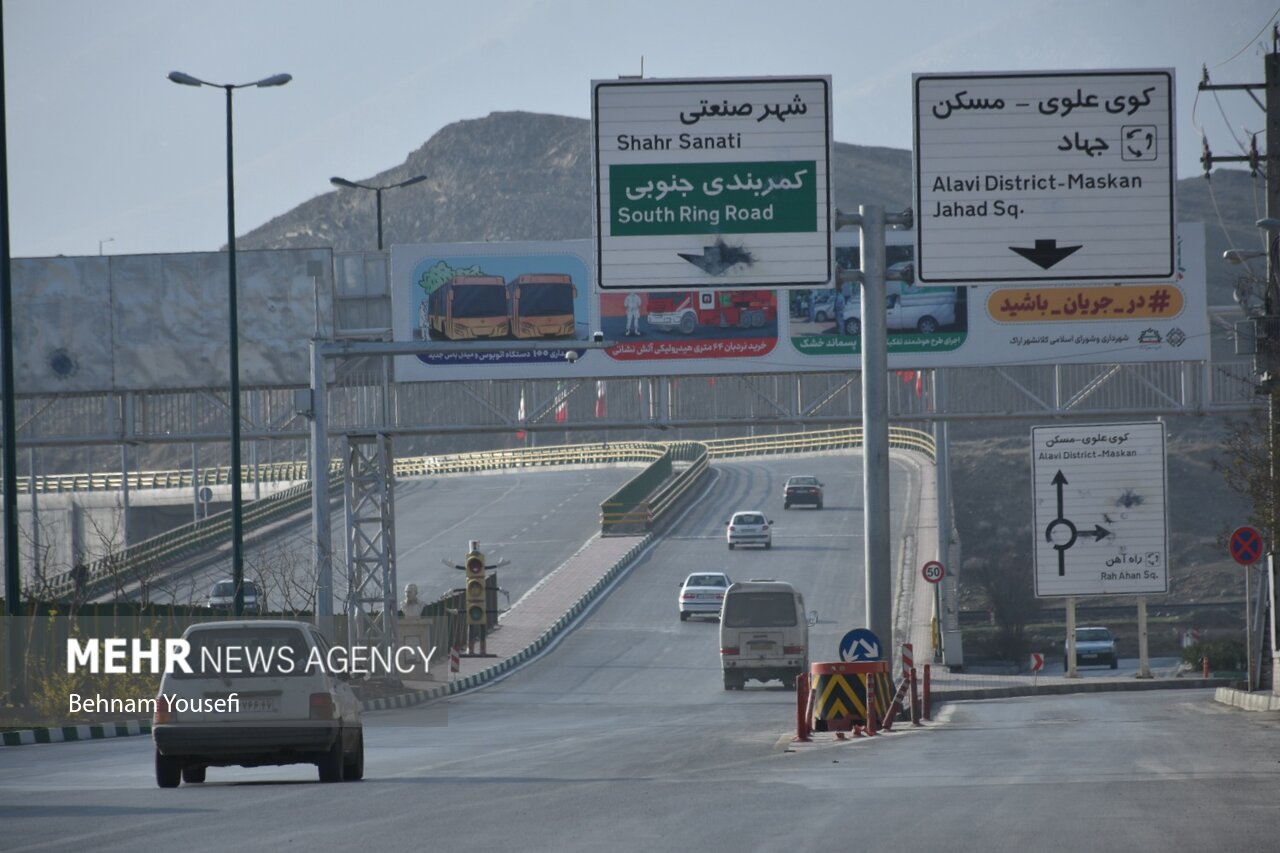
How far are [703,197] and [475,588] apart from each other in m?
25.2

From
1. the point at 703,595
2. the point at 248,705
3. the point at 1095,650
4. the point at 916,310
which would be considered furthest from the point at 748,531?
the point at 248,705

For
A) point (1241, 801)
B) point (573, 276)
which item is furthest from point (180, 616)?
point (1241, 801)

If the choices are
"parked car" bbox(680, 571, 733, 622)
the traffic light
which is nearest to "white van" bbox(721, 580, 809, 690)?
the traffic light

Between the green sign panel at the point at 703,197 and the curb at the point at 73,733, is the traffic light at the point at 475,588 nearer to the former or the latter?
the curb at the point at 73,733

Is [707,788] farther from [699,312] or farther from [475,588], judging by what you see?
[475,588]

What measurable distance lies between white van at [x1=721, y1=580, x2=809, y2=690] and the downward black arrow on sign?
2025cm

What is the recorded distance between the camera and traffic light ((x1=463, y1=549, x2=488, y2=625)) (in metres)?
40.8

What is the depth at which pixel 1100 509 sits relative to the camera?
33500 mm

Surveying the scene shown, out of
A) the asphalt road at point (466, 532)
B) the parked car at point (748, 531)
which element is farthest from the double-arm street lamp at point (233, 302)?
the parked car at point (748, 531)

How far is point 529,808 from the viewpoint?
475 inches

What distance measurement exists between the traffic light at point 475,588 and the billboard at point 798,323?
18.0 feet

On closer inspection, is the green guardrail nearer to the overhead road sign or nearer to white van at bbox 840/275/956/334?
white van at bbox 840/275/956/334

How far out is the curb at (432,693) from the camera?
23878 mm

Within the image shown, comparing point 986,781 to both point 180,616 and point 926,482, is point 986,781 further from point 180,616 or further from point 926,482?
point 926,482
